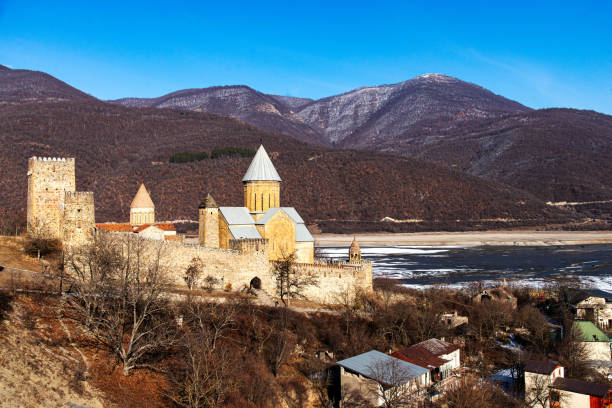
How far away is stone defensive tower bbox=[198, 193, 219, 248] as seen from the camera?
1339 inches

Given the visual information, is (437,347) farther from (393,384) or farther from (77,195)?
(77,195)

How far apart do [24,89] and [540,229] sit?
148339mm

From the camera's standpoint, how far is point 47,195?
91.0 feet

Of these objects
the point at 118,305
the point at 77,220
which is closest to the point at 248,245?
the point at 77,220

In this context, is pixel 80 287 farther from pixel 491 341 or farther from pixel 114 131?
pixel 114 131

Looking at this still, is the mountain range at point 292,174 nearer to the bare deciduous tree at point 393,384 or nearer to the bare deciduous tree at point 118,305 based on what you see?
the bare deciduous tree at point 118,305

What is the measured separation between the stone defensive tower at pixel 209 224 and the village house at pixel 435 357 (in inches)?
536

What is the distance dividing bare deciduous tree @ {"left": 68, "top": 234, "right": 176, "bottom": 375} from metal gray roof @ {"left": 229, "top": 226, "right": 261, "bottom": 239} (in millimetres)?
8917

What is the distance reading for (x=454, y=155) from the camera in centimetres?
18388

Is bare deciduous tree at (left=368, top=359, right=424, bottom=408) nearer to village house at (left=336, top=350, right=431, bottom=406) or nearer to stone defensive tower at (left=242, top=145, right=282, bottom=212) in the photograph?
village house at (left=336, top=350, right=431, bottom=406)

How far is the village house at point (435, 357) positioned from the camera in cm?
2392

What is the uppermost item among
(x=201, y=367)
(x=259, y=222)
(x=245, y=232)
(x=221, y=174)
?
(x=221, y=174)

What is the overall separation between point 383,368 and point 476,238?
235 ft

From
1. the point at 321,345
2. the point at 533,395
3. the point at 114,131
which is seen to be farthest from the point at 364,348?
the point at 114,131
